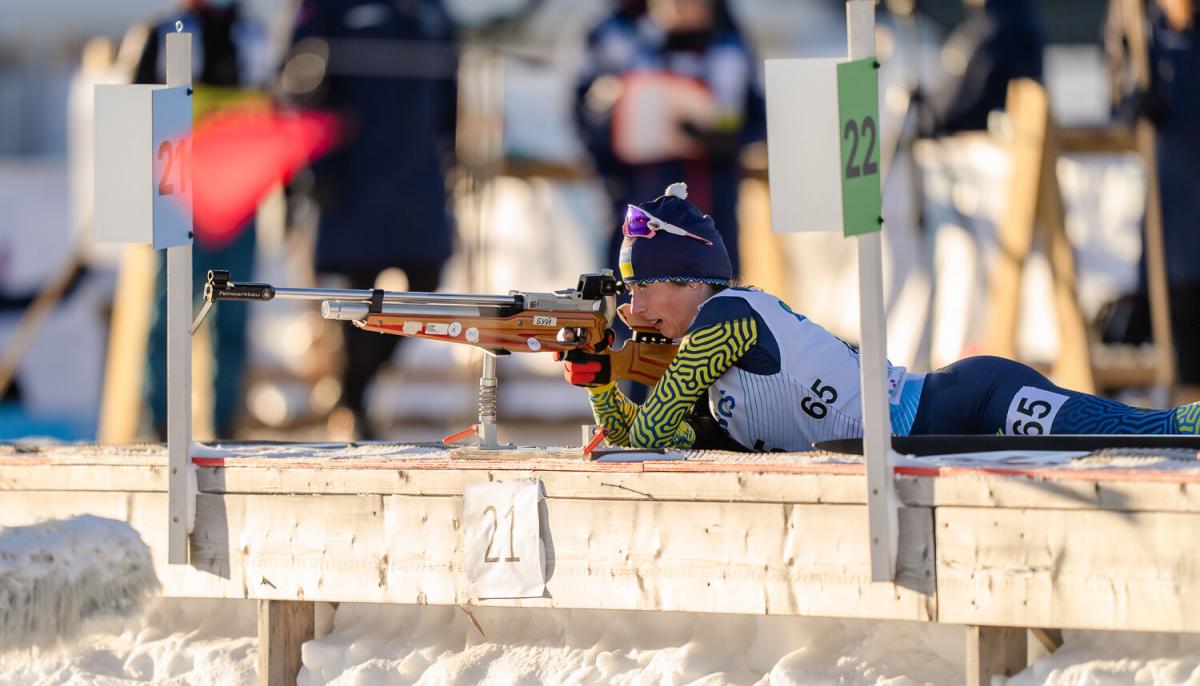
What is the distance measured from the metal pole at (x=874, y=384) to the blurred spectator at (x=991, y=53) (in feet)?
15.9

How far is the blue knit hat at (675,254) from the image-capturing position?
159 inches

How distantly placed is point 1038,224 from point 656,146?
194 centimetres

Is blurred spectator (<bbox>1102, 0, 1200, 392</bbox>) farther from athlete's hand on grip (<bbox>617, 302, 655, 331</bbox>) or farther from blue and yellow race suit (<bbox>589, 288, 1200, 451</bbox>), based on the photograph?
athlete's hand on grip (<bbox>617, 302, 655, 331</bbox>)

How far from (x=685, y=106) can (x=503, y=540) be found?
4.16 metres

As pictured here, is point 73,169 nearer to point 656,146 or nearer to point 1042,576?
point 656,146

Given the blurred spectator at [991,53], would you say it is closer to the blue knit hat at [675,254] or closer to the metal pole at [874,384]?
the blue knit hat at [675,254]

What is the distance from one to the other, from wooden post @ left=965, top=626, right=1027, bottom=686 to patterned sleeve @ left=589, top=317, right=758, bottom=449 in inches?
38.7

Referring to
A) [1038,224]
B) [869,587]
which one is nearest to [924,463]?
[869,587]

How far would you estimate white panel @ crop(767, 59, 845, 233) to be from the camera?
306cm

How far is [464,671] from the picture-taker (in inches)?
142

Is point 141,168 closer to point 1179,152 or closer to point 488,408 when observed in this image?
point 488,408

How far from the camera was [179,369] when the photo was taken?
3.67 meters

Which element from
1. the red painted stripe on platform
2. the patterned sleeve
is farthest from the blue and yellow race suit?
the red painted stripe on platform

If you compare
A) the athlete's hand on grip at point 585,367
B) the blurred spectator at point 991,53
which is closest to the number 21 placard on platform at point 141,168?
the athlete's hand on grip at point 585,367
